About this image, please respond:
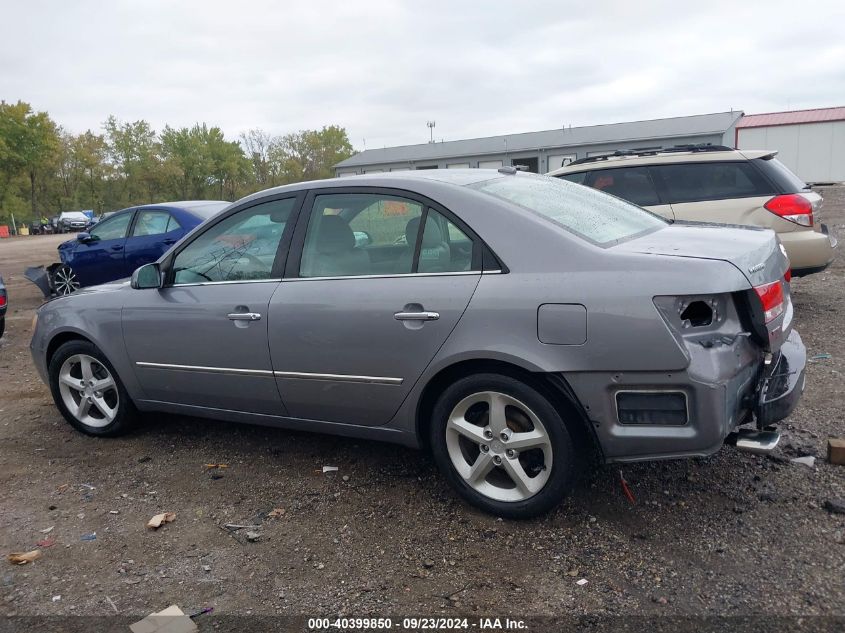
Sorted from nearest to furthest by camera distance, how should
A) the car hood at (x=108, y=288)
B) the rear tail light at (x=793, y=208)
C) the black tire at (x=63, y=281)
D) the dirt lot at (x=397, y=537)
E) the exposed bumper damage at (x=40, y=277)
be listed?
the dirt lot at (x=397, y=537) < the car hood at (x=108, y=288) < the rear tail light at (x=793, y=208) < the exposed bumper damage at (x=40, y=277) < the black tire at (x=63, y=281)

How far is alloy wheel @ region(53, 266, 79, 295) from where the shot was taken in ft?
36.7

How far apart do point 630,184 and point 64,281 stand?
9.16 meters

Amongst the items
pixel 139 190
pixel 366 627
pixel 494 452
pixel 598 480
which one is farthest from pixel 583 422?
pixel 139 190

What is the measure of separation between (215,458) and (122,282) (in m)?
1.43

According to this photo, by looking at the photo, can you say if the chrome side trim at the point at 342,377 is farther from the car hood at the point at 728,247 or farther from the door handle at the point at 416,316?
the car hood at the point at 728,247

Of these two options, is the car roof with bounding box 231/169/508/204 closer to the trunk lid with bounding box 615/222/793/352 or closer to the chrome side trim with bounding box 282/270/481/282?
the chrome side trim with bounding box 282/270/481/282

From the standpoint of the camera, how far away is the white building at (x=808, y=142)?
1714 inches

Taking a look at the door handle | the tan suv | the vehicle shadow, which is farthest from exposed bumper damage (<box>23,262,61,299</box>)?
the door handle

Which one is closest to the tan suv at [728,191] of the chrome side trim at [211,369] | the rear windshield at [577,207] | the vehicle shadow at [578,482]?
the rear windshield at [577,207]

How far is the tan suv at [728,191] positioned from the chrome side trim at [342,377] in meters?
4.86

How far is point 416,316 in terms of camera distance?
3275 millimetres

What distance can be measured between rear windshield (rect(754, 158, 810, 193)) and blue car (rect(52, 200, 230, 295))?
264 inches

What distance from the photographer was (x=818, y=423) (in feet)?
13.7

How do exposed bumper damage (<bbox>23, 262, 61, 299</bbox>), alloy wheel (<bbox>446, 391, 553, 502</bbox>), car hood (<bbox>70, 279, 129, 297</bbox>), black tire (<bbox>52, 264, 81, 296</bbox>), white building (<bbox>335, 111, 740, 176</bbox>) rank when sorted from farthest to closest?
1. white building (<bbox>335, 111, 740, 176</bbox>)
2. black tire (<bbox>52, 264, 81, 296</bbox>)
3. exposed bumper damage (<bbox>23, 262, 61, 299</bbox>)
4. car hood (<bbox>70, 279, 129, 297</bbox>)
5. alloy wheel (<bbox>446, 391, 553, 502</bbox>)
